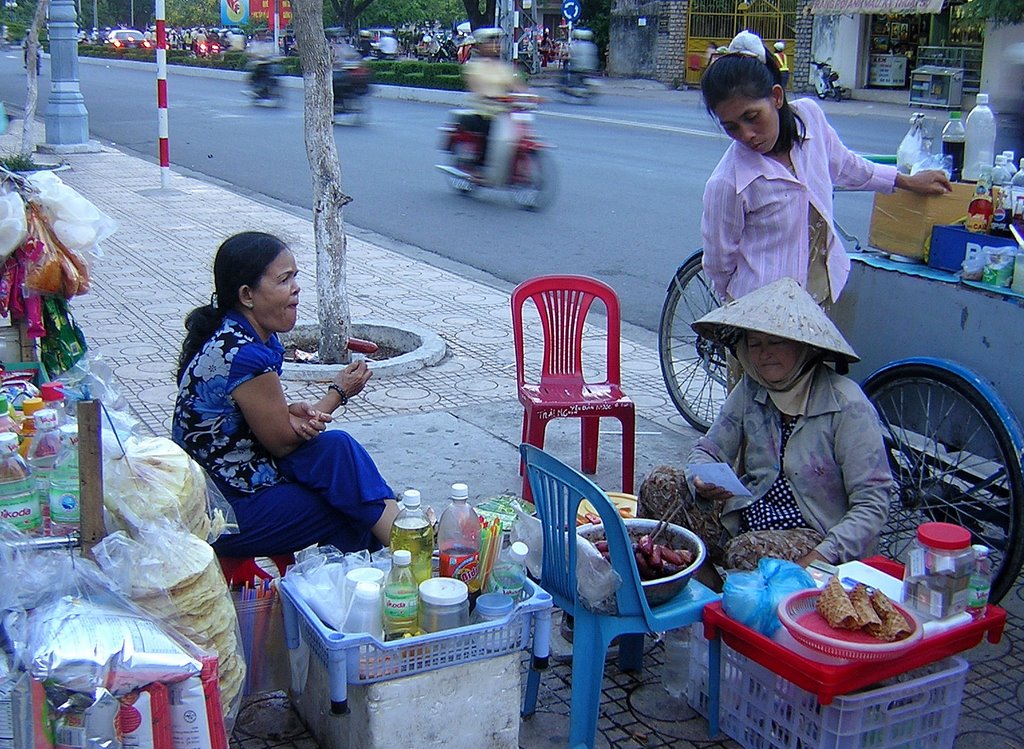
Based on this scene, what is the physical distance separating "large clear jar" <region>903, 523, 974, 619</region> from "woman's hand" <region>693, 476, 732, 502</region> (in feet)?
1.83

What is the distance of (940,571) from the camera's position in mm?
2668

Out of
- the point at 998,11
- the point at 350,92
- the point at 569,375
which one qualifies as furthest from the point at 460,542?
the point at 998,11

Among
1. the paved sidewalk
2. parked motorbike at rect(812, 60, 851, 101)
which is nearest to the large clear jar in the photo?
the paved sidewalk

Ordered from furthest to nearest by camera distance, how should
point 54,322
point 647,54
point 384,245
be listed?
1. point 647,54
2. point 384,245
3. point 54,322

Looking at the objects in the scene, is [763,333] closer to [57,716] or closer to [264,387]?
[264,387]

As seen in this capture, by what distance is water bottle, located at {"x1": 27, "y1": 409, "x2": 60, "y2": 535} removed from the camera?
267 centimetres

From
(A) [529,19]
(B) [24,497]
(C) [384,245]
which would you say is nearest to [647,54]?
(A) [529,19]

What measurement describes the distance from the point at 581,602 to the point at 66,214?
2179mm

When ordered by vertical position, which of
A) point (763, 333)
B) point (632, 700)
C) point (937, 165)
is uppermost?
point (937, 165)

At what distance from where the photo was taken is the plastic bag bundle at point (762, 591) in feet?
8.89

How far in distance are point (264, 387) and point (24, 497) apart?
0.72 m

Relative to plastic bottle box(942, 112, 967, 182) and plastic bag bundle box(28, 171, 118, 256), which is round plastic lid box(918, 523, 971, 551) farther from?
plastic bag bundle box(28, 171, 118, 256)

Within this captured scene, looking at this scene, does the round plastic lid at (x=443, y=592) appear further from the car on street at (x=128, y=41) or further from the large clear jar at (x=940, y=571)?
the car on street at (x=128, y=41)

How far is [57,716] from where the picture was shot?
218 centimetres
